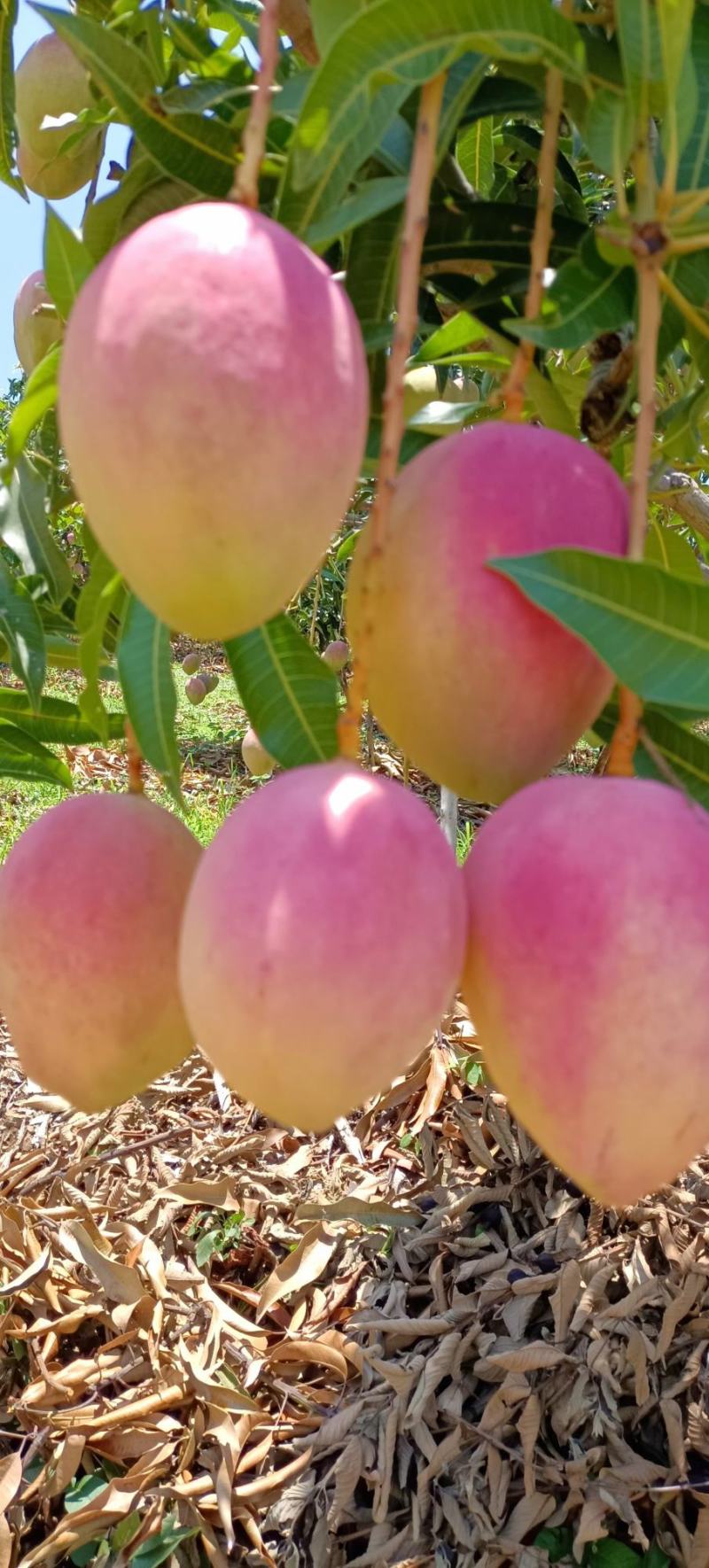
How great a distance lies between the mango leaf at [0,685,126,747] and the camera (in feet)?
3.22

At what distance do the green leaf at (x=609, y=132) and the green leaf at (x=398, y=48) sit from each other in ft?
0.16

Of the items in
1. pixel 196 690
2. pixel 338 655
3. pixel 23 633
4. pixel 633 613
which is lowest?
pixel 196 690

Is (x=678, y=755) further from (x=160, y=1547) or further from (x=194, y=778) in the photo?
(x=194, y=778)

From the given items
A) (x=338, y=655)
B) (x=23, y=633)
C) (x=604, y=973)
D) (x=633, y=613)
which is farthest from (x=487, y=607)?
(x=338, y=655)

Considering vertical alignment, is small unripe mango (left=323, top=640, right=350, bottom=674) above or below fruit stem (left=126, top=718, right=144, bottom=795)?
below

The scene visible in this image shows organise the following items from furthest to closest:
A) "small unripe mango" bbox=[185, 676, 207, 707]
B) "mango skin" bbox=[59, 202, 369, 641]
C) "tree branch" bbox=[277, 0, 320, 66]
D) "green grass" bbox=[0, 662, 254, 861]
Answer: "green grass" bbox=[0, 662, 254, 861]
"small unripe mango" bbox=[185, 676, 207, 707]
"tree branch" bbox=[277, 0, 320, 66]
"mango skin" bbox=[59, 202, 369, 641]

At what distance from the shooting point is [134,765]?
2.50ft

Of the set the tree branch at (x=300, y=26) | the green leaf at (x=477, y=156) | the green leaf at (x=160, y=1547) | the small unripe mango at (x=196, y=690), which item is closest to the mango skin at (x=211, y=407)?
the tree branch at (x=300, y=26)

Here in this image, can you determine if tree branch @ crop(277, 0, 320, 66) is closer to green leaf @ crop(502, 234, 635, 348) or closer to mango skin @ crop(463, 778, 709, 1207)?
green leaf @ crop(502, 234, 635, 348)

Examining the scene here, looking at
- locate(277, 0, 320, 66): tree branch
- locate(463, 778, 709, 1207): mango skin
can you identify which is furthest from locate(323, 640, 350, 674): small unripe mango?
locate(463, 778, 709, 1207): mango skin

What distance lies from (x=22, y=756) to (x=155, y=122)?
50cm

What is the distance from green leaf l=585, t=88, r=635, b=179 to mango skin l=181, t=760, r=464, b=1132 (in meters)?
0.38

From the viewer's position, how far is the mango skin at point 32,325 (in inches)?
53.5

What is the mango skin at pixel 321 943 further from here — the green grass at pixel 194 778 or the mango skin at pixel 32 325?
the green grass at pixel 194 778
